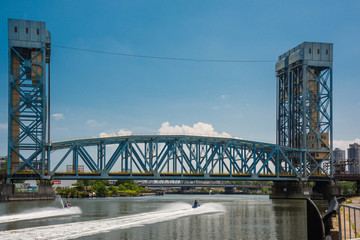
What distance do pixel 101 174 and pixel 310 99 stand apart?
2776 inches


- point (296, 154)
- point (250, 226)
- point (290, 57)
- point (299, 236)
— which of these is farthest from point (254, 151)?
point (299, 236)

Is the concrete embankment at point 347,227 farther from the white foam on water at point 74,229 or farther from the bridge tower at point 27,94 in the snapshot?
the bridge tower at point 27,94

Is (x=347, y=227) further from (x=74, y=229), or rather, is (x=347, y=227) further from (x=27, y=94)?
(x=27, y=94)

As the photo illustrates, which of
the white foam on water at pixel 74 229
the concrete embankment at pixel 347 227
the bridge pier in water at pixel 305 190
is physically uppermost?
the concrete embankment at pixel 347 227

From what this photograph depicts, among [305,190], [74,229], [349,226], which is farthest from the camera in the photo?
[305,190]

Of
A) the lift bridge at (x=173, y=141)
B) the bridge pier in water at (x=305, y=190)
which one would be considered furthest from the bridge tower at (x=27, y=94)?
the bridge pier in water at (x=305, y=190)

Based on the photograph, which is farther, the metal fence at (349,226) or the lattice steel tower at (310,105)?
the lattice steel tower at (310,105)

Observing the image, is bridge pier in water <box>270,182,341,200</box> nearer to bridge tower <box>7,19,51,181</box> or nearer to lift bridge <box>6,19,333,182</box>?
lift bridge <box>6,19,333,182</box>

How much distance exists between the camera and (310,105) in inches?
5694

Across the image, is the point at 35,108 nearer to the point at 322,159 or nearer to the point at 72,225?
the point at 72,225

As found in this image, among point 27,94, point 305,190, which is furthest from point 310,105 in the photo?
point 27,94

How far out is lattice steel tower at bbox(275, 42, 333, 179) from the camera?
143 metres

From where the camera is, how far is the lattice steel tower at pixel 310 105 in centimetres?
14275

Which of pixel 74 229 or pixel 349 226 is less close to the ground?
pixel 349 226
